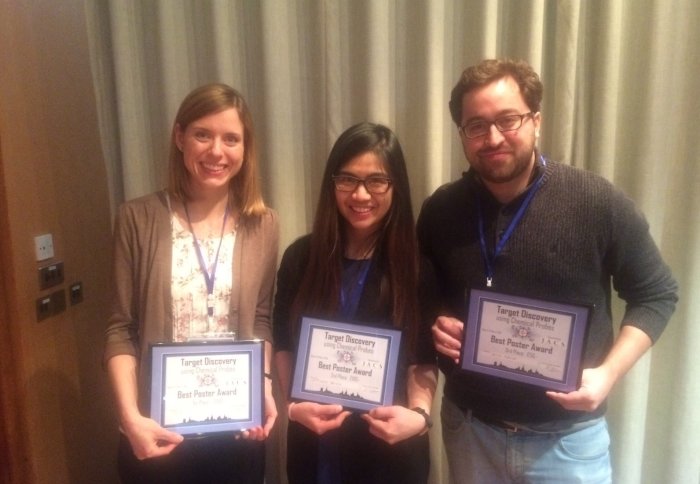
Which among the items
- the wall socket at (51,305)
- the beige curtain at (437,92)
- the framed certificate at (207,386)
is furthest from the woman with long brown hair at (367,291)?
the wall socket at (51,305)

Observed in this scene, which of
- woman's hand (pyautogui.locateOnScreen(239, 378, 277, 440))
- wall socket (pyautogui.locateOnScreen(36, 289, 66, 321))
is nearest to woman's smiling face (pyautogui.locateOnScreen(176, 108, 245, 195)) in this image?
woman's hand (pyautogui.locateOnScreen(239, 378, 277, 440))

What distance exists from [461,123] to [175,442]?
133 cm

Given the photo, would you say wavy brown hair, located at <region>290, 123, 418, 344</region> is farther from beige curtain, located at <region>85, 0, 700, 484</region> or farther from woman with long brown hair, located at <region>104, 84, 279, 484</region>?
beige curtain, located at <region>85, 0, 700, 484</region>

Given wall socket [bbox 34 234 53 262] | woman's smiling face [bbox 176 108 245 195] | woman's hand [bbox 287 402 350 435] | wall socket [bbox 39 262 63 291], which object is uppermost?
woman's smiling face [bbox 176 108 245 195]

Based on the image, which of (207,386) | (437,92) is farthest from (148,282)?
(437,92)

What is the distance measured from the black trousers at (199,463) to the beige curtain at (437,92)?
1.78 feet

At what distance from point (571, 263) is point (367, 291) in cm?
65

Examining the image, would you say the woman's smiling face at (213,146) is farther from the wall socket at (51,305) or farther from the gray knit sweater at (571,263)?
the wall socket at (51,305)

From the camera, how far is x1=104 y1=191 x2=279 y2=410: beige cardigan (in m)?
1.68

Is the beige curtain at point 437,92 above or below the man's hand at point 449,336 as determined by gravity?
above

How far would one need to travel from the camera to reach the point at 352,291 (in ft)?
5.55

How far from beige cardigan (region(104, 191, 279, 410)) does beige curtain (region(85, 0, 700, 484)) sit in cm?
55

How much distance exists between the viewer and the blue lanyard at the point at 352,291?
5.49ft

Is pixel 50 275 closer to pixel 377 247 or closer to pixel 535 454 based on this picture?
pixel 377 247
